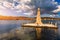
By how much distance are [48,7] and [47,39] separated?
0.83 m

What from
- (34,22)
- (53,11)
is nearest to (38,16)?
(34,22)

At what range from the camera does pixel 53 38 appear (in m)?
3.54

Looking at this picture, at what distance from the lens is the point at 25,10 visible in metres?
3.72

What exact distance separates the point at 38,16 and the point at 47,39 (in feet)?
2.05

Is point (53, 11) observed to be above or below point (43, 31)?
above

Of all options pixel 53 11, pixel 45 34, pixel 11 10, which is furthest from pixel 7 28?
pixel 53 11

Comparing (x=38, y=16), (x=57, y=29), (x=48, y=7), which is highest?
(x=48, y=7)

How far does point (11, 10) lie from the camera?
369 centimetres

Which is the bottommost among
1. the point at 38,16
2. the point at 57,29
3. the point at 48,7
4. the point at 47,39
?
the point at 47,39

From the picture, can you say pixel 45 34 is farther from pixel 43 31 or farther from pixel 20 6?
pixel 20 6

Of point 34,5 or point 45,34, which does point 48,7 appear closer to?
point 34,5

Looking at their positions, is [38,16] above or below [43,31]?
above

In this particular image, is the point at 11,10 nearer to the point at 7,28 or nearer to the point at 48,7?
the point at 7,28

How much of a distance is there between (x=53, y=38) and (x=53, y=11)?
2.29ft
